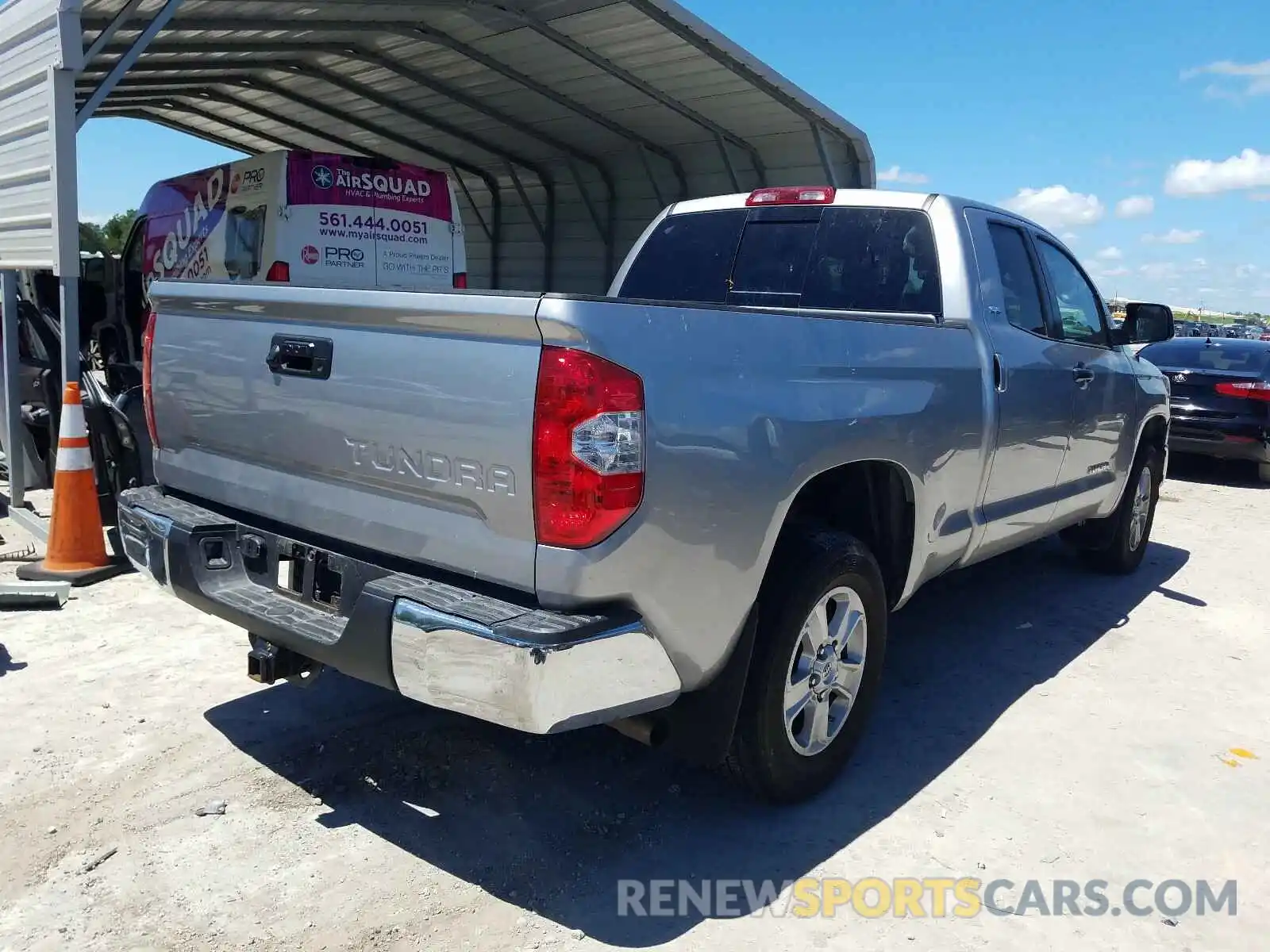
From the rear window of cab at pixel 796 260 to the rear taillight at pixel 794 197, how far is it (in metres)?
0.03

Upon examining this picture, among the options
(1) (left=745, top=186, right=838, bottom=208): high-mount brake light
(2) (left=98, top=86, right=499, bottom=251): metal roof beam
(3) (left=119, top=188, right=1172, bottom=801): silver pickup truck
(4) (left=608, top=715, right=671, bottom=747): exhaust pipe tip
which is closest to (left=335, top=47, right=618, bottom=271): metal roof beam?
(2) (left=98, top=86, right=499, bottom=251): metal roof beam

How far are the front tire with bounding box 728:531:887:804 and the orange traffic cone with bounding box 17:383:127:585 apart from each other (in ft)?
12.9

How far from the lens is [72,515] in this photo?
5.33m

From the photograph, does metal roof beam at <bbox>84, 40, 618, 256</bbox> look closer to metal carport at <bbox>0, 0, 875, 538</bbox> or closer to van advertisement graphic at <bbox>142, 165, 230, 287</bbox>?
metal carport at <bbox>0, 0, 875, 538</bbox>

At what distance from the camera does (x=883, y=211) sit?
430 centimetres

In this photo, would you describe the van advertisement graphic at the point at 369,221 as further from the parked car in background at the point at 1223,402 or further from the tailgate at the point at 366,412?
the parked car in background at the point at 1223,402

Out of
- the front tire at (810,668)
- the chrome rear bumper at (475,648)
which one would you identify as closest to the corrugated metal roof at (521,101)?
the chrome rear bumper at (475,648)

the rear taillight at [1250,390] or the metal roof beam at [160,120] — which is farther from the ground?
the metal roof beam at [160,120]

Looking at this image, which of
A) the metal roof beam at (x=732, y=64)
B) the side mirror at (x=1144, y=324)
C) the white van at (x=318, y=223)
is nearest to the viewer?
the side mirror at (x=1144, y=324)

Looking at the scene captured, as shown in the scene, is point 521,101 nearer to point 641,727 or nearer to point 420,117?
point 420,117

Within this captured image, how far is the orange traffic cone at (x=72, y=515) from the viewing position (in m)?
5.29

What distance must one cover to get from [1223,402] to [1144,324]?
18.2ft

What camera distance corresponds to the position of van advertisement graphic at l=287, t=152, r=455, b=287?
9.28 m

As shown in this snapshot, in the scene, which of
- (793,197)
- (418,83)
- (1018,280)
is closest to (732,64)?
(418,83)
